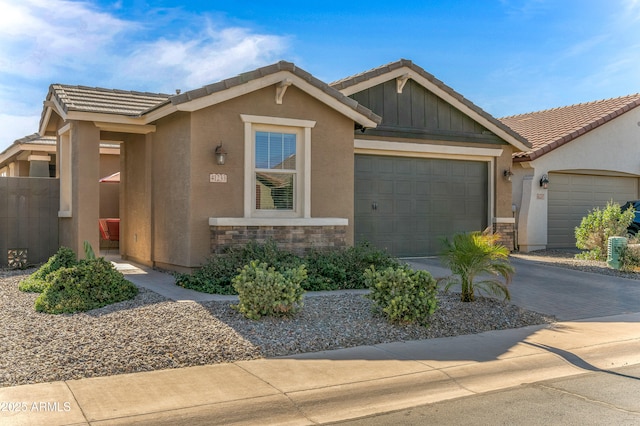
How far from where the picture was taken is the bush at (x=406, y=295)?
7.92m

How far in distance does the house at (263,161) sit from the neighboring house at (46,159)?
3.19 metres

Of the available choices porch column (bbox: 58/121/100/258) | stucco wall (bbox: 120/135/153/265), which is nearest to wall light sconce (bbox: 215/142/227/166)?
stucco wall (bbox: 120/135/153/265)

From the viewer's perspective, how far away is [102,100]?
12.4m

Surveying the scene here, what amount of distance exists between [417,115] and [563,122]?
23.5 ft

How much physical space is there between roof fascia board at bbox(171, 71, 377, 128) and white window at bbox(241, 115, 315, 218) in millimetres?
571

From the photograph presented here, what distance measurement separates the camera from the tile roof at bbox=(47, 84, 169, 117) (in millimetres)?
11586

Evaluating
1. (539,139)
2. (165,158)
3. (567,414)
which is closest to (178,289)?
(165,158)

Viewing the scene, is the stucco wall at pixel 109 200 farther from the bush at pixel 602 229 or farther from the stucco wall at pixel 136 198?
the bush at pixel 602 229

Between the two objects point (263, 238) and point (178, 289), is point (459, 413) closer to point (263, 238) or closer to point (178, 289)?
point (178, 289)

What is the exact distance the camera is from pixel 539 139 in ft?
59.6

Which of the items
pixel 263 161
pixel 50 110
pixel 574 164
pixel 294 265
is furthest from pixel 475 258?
pixel 574 164

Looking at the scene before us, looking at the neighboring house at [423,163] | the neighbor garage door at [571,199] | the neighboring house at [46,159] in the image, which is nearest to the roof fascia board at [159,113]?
the neighboring house at [423,163]

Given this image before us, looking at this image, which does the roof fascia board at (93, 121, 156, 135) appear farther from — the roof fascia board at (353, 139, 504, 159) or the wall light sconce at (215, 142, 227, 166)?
the roof fascia board at (353, 139, 504, 159)

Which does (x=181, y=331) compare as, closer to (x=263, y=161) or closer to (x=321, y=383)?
(x=321, y=383)
